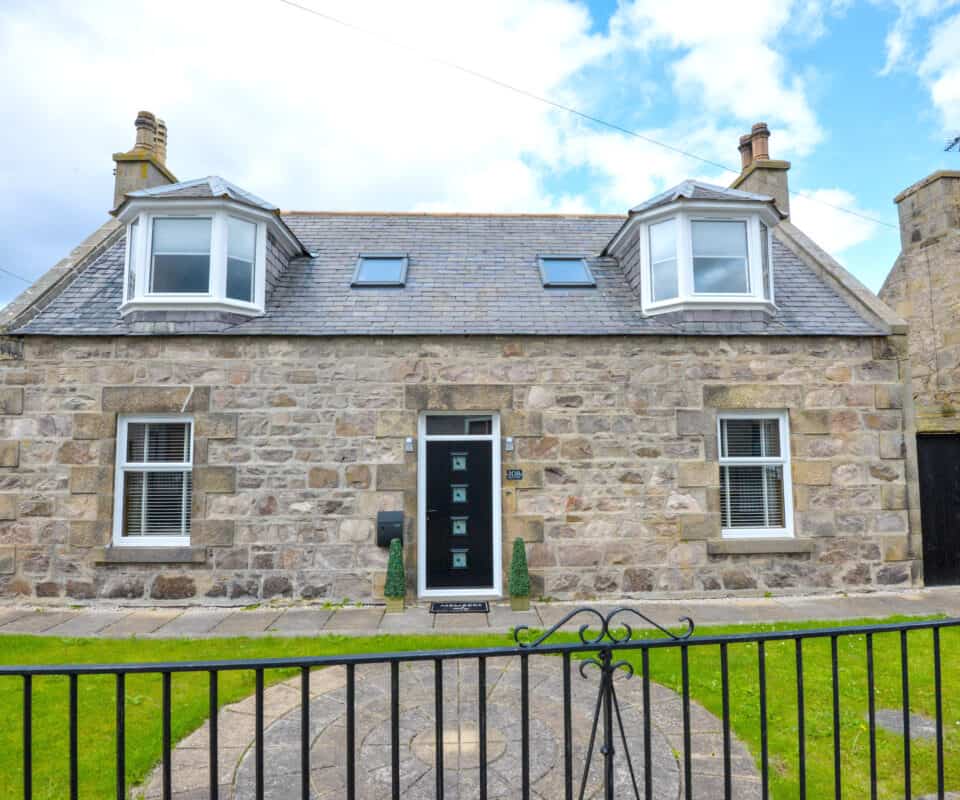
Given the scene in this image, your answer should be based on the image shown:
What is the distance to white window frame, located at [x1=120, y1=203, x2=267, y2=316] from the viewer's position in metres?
8.21

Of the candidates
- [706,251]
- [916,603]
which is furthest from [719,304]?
[916,603]

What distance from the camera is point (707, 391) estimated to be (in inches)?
327

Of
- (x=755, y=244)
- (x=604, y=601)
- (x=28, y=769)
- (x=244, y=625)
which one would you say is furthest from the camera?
(x=755, y=244)

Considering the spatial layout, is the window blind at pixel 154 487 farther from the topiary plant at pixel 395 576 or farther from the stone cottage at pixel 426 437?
the topiary plant at pixel 395 576

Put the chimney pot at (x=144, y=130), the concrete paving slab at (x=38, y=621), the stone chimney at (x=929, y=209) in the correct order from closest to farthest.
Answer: the concrete paving slab at (x=38, y=621) → the chimney pot at (x=144, y=130) → the stone chimney at (x=929, y=209)

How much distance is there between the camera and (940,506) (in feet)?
28.7

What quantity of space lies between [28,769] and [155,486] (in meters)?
6.36

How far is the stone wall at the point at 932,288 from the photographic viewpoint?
10812 millimetres

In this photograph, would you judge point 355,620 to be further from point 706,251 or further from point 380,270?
point 706,251

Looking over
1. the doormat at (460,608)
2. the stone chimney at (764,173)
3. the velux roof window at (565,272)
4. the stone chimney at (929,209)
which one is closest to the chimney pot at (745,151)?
the stone chimney at (764,173)

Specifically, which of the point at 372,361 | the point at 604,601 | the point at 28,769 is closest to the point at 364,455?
the point at 372,361

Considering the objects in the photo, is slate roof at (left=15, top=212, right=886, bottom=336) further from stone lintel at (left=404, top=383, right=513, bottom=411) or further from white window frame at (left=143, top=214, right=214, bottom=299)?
stone lintel at (left=404, top=383, right=513, bottom=411)

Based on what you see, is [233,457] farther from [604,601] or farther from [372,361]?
[604,601]

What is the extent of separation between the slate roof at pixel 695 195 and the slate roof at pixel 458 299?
128 cm
